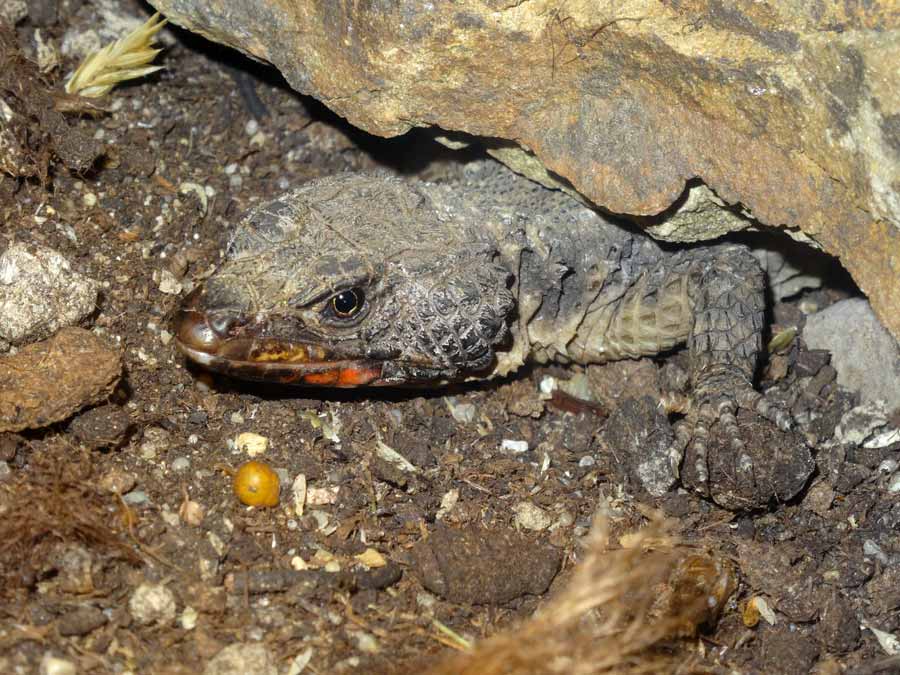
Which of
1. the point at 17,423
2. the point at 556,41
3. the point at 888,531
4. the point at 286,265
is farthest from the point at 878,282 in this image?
the point at 17,423

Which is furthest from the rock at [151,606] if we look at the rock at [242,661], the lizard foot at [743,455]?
the lizard foot at [743,455]

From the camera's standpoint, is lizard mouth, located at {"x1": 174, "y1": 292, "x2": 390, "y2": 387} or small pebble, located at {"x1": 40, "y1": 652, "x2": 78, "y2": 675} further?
lizard mouth, located at {"x1": 174, "y1": 292, "x2": 390, "y2": 387}

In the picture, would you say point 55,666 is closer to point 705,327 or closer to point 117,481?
point 117,481

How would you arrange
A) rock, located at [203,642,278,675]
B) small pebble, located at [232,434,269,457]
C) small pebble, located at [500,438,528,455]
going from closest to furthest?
rock, located at [203,642,278,675], small pebble, located at [232,434,269,457], small pebble, located at [500,438,528,455]

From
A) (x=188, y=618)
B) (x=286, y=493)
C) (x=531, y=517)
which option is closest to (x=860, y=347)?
(x=531, y=517)

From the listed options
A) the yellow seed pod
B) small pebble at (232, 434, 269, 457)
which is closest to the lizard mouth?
small pebble at (232, 434, 269, 457)

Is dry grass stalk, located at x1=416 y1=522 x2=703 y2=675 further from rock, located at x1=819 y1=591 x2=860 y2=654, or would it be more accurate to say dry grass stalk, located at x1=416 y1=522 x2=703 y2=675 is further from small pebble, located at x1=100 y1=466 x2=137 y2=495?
small pebble, located at x1=100 y1=466 x2=137 y2=495
